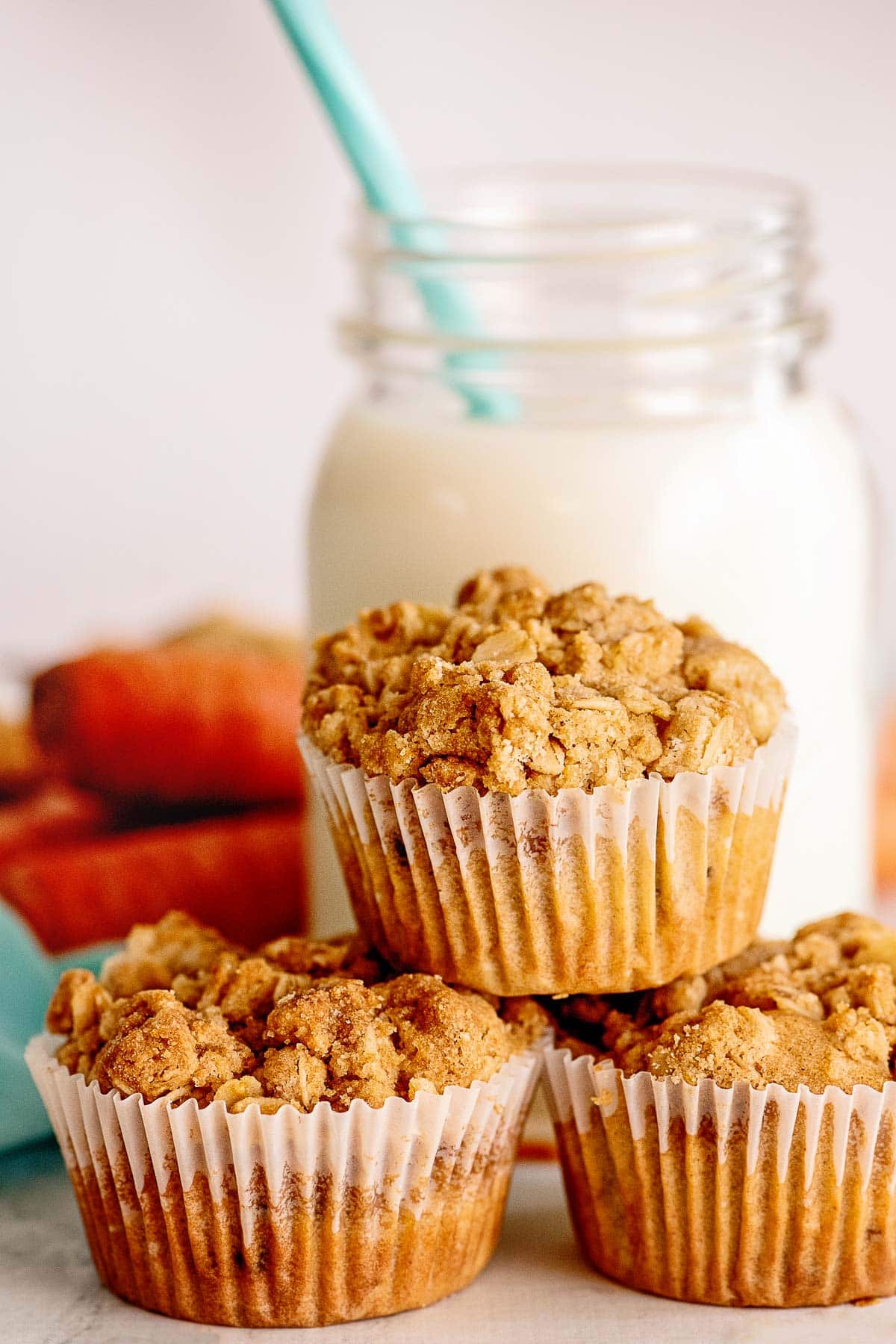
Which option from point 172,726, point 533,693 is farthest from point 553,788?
point 172,726

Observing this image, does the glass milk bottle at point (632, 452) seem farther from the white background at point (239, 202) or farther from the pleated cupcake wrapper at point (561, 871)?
the white background at point (239, 202)

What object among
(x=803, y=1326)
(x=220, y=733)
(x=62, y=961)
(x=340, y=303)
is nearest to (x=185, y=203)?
(x=340, y=303)

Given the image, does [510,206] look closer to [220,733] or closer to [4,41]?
[220,733]

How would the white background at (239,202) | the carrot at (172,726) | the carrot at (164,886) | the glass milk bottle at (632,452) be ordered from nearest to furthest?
the glass milk bottle at (632,452) → the carrot at (164,886) → the carrot at (172,726) → the white background at (239,202)

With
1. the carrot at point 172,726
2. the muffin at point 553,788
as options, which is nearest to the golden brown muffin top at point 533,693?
the muffin at point 553,788

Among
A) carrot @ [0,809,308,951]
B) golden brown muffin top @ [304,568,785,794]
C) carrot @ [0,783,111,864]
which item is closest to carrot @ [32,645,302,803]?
carrot @ [0,783,111,864]

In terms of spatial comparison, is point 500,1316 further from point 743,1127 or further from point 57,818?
point 57,818
